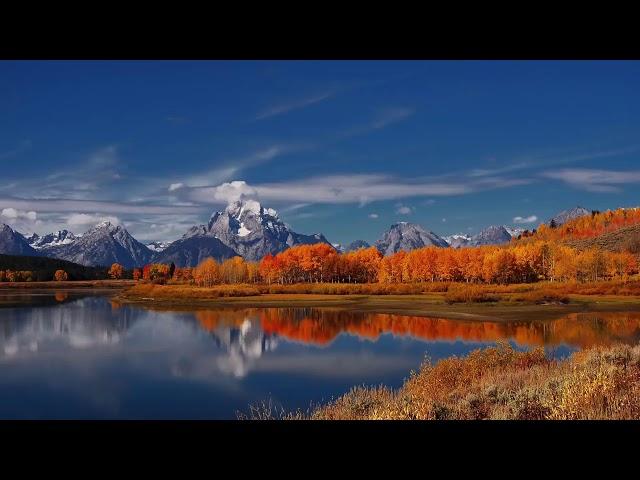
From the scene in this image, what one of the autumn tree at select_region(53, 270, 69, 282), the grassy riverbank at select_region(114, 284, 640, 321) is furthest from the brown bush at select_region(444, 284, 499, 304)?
the autumn tree at select_region(53, 270, 69, 282)

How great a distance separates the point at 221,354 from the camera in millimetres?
32281

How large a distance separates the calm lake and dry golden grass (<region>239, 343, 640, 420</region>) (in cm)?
384

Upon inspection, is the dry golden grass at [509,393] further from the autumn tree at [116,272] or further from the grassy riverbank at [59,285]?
the autumn tree at [116,272]

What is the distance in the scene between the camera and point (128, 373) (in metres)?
27.2

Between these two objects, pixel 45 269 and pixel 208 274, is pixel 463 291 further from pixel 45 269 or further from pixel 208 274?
pixel 45 269

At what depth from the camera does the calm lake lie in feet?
69.8

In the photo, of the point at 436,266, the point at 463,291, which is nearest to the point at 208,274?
the point at 436,266

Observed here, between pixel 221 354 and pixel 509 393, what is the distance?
21.7 meters

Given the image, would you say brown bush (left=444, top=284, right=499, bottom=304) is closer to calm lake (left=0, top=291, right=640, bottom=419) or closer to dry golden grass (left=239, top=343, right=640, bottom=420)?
calm lake (left=0, top=291, right=640, bottom=419)

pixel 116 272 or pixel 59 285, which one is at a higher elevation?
pixel 116 272
